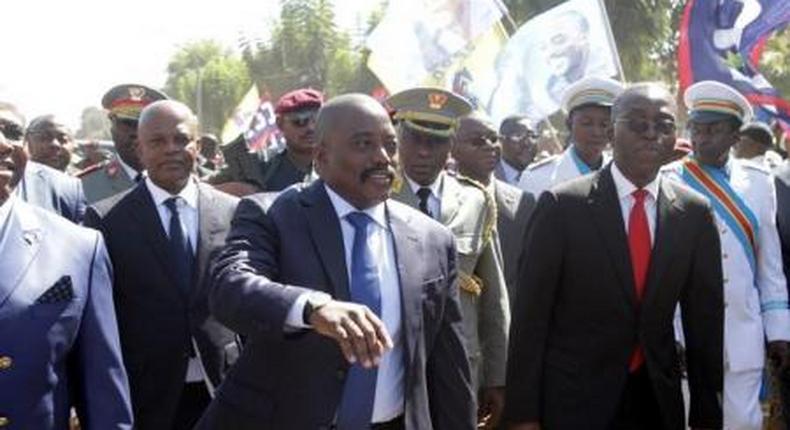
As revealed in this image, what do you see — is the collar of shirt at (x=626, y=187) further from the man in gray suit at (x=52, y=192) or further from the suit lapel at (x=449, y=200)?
the man in gray suit at (x=52, y=192)

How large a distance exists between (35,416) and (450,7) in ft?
29.9

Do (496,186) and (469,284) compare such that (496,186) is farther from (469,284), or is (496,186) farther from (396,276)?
(396,276)

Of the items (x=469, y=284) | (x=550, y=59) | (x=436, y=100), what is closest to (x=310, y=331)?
(x=469, y=284)

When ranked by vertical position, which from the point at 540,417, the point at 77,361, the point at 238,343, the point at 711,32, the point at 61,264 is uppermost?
the point at 711,32

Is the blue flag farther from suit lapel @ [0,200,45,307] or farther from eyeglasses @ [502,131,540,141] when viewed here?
suit lapel @ [0,200,45,307]

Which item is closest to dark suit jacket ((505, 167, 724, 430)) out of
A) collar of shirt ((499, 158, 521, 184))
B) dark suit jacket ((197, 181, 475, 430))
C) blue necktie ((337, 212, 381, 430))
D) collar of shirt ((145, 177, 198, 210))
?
dark suit jacket ((197, 181, 475, 430))

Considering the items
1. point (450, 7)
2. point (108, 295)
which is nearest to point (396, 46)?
point (450, 7)

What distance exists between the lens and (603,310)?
464cm

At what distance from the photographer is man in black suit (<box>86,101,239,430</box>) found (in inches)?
192

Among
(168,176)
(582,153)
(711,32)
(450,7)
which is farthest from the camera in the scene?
(450,7)

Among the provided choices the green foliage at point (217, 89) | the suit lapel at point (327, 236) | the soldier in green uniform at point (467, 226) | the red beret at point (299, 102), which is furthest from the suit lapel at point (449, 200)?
the green foliage at point (217, 89)

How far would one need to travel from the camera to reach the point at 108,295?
3.41 metres

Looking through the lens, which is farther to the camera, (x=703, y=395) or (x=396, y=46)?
(x=396, y=46)

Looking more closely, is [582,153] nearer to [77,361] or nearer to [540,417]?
[540,417]
